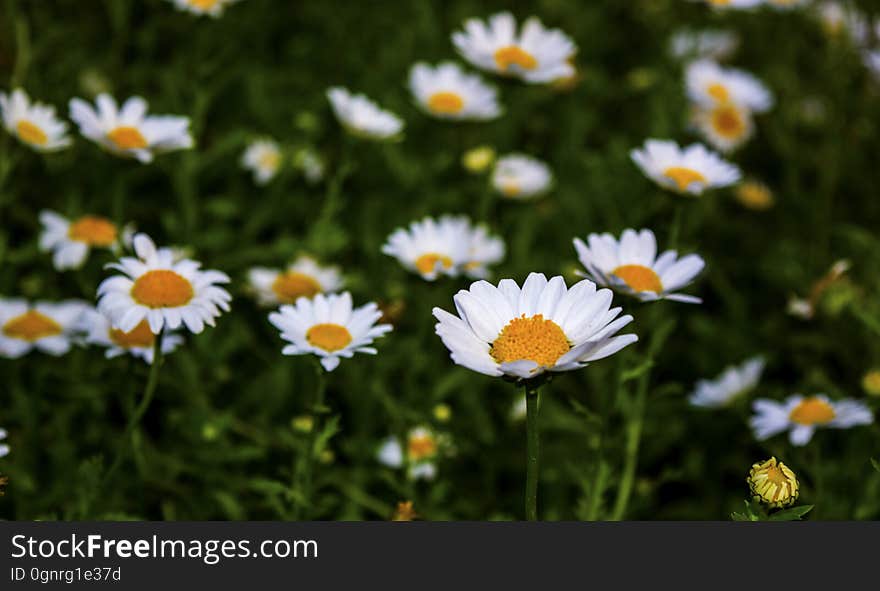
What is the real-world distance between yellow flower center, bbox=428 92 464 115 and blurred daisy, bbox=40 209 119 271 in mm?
1052

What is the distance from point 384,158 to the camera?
11.8 ft

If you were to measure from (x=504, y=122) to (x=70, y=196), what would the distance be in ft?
5.12

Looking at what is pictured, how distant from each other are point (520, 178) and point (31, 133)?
1592 mm

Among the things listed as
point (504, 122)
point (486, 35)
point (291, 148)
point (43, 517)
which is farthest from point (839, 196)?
point (43, 517)

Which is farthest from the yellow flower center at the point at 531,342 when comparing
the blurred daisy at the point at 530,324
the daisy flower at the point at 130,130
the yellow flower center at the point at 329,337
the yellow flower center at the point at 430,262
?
the daisy flower at the point at 130,130

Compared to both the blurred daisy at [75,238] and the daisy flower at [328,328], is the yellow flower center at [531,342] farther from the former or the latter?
the blurred daisy at [75,238]

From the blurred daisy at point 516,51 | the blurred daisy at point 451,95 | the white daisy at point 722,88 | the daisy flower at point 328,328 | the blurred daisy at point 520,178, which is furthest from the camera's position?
the white daisy at point 722,88

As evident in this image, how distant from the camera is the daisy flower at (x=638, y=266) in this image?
1.94m

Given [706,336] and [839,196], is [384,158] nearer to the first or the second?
[706,336]

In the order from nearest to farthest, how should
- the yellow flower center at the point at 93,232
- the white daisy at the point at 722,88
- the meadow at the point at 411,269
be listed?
the meadow at the point at 411,269
the yellow flower center at the point at 93,232
the white daisy at the point at 722,88

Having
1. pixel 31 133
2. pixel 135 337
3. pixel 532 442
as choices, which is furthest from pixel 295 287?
pixel 532 442

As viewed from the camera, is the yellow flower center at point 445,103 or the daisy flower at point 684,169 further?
the yellow flower center at point 445,103

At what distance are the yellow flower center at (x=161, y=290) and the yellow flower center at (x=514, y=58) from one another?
1.17 m

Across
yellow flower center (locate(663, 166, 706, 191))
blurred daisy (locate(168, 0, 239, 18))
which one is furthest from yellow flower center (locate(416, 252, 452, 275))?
blurred daisy (locate(168, 0, 239, 18))
